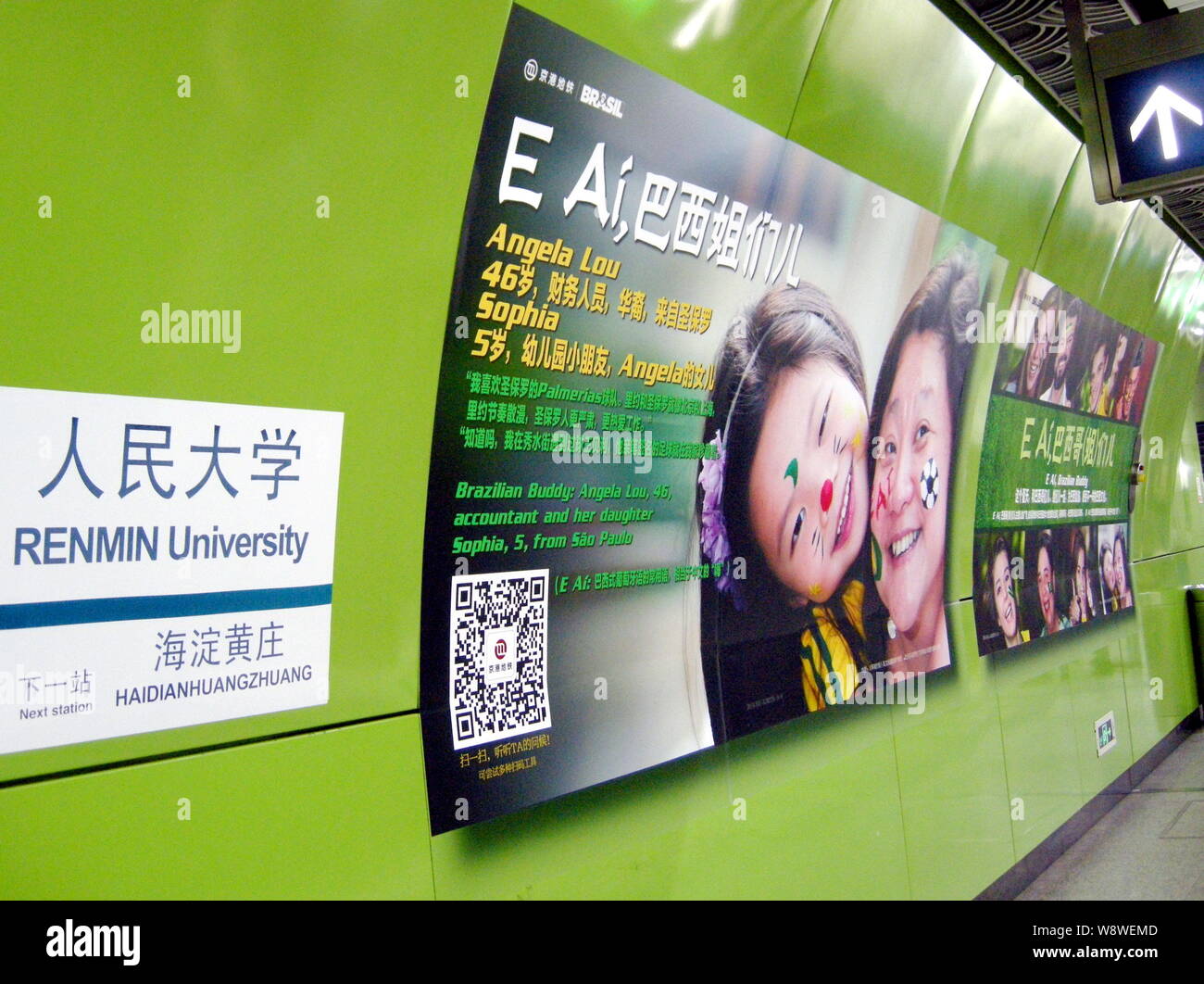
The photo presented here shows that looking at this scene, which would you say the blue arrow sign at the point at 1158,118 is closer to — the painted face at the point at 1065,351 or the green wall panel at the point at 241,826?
the painted face at the point at 1065,351

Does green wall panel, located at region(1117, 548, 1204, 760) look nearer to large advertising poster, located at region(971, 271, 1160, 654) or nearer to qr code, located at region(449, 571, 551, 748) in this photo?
large advertising poster, located at region(971, 271, 1160, 654)

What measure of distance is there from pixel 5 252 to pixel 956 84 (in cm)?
406

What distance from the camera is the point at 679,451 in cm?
328

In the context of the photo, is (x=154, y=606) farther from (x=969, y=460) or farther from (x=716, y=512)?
(x=969, y=460)

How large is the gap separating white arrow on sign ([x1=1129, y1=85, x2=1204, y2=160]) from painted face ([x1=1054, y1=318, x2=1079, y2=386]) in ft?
8.88

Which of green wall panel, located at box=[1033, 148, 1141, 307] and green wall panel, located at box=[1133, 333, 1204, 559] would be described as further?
green wall panel, located at box=[1133, 333, 1204, 559]

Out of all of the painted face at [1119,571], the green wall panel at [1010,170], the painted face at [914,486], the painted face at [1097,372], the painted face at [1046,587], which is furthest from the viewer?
the painted face at [1119,571]

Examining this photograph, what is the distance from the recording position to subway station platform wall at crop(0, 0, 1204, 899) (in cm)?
183

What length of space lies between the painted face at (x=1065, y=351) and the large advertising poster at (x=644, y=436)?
8.09 ft

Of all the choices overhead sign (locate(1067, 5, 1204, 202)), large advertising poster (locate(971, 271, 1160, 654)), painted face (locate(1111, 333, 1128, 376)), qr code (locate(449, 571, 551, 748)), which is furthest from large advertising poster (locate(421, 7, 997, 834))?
painted face (locate(1111, 333, 1128, 376))

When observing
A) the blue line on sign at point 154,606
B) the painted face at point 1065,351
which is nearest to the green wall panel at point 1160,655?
the painted face at point 1065,351

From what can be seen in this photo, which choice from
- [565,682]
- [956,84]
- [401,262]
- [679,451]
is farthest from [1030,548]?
[401,262]

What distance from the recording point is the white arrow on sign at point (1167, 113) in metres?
3.81

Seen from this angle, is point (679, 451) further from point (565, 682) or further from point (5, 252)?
point (5, 252)
